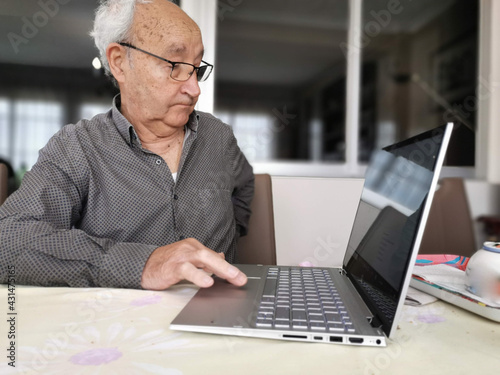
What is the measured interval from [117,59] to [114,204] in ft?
1.47

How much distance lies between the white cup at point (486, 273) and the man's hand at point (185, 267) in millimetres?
370

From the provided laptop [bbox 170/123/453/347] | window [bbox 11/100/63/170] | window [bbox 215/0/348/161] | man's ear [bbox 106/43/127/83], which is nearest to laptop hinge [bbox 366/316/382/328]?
laptop [bbox 170/123/453/347]

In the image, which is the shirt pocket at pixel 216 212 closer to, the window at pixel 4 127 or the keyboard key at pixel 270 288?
the keyboard key at pixel 270 288

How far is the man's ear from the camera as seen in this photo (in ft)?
3.91

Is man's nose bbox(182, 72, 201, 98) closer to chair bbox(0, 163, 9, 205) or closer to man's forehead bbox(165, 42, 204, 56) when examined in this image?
man's forehead bbox(165, 42, 204, 56)

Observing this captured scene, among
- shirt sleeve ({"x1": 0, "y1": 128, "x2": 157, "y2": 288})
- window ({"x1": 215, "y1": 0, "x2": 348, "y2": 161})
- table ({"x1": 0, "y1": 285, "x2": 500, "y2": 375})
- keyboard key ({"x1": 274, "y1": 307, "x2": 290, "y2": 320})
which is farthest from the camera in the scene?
window ({"x1": 215, "y1": 0, "x2": 348, "y2": 161})

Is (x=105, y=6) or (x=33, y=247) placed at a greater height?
(x=105, y=6)

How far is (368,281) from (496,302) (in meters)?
0.19

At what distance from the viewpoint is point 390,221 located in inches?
24.4

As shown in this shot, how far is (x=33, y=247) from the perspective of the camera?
785 millimetres

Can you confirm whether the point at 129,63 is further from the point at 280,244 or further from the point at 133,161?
the point at 280,244

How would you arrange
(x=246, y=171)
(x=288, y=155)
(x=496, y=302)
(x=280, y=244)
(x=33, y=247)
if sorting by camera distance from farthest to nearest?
(x=288, y=155), (x=280, y=244), (x=246, y=171), (x=33, y=247), (x=496, y=302)

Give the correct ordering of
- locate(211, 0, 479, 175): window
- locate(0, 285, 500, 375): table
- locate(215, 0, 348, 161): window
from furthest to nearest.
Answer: locate(215, 0, 348, 161): window
locate(211, 0, 479, 175): window
locate(0, 285, 500, 375): table

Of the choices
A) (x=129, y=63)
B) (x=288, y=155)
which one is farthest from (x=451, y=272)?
(x=288, y=155)
